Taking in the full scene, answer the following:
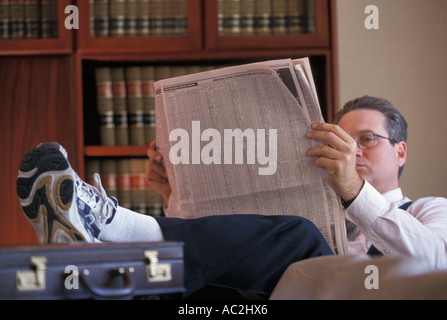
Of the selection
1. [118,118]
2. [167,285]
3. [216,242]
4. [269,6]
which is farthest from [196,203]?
[269,6]

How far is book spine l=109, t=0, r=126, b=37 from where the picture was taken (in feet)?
7.00

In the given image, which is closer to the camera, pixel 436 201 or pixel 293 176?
pixel 293 176

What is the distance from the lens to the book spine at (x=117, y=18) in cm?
213

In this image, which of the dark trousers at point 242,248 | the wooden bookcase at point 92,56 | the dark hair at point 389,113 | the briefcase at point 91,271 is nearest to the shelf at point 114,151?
the wooden bookcase at point 92,56

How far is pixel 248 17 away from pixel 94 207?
133 centimetres

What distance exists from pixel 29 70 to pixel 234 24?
76 cm

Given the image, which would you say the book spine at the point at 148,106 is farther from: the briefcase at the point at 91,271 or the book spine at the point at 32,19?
the briefcase at the point at 91,271

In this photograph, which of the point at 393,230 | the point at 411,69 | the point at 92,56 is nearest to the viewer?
the point at 393,230

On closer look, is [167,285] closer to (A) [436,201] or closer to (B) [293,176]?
(B) [293,176]

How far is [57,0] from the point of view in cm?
212

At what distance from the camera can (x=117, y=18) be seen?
2150 millimetres

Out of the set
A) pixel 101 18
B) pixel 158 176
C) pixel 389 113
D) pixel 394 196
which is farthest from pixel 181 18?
pixel 394 196

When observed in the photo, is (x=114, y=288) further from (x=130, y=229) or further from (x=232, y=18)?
(x=232, y=18)

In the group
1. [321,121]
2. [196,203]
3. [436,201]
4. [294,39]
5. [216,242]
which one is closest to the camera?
[216,242]
